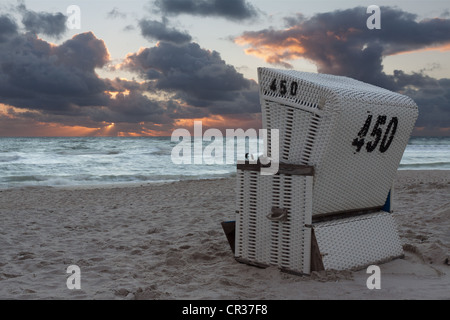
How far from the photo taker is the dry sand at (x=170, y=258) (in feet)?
11.3

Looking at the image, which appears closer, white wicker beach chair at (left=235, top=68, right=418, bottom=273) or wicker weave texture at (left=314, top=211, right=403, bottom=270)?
white wicker beach chair at (left=235, top=68, right=418, bottom=273)

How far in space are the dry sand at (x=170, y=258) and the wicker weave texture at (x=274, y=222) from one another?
5.5 inches

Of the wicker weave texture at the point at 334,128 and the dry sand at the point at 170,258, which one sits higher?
the wicker weave texture at the point at 334,128

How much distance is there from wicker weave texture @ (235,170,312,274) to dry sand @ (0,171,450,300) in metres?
0.14

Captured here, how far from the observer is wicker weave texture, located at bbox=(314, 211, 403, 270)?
3676 millimetres

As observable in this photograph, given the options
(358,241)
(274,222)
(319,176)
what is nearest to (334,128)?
(319,176)

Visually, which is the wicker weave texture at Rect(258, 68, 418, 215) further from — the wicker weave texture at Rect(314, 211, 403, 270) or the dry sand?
the dry sand

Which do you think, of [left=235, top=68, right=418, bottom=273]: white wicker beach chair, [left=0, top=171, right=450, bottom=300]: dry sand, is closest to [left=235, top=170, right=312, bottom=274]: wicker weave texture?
[left=235, top=68, right=418, bottom=273]: white wicker beach chair

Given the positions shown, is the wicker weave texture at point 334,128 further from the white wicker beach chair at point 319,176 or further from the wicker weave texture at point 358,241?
the wicker weave texture at point 358,241

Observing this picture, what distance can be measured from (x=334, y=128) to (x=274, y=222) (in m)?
1.03

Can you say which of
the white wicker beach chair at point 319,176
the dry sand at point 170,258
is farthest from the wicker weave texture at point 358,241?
the dry sand at point 170,258

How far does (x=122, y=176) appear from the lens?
58.3ft

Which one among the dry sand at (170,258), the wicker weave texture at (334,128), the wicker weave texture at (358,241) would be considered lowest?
the dry sand at (170,258)
